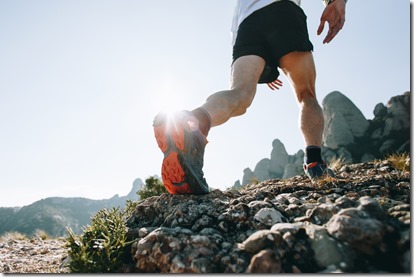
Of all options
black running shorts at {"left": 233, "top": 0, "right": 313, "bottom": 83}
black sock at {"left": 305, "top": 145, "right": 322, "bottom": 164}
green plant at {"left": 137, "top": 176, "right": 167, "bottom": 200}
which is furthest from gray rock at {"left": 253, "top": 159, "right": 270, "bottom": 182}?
black running shorts at {"left": 233, "top": 0, "right": 313, "bottom": 83}

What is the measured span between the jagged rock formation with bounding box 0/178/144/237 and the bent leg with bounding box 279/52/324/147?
3216 inches

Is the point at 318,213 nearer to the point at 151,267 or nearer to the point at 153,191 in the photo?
the point at 151,267

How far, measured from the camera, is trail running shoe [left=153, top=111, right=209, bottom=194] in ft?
6.65

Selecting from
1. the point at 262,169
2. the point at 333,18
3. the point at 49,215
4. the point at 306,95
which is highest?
the point at 262,169

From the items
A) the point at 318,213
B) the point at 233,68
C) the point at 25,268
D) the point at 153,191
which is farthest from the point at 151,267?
the point at 153,191

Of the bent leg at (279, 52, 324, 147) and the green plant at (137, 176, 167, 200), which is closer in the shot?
the bent leg at (279, 52, 324, 147)

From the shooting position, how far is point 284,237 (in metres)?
1.18

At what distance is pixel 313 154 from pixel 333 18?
4.99 feet

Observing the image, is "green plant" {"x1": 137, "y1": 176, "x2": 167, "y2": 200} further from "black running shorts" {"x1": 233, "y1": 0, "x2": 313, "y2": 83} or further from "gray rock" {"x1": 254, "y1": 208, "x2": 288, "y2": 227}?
"gray rock" {"x1": 254, "y1": 208, "x2": 288, "y2": 227}

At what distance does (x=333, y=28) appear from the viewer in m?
2.98

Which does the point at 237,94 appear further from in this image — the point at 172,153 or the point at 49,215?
the point at 49,215

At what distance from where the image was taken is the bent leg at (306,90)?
9.32ft

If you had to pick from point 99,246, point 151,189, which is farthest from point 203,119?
point 151,189

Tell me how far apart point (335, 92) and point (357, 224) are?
158 ft
